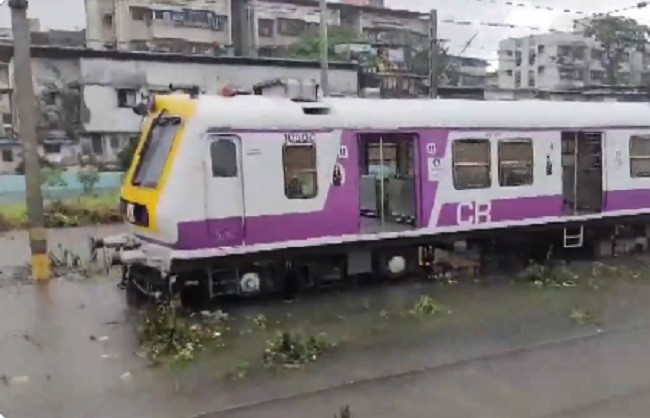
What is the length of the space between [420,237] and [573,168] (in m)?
4.41

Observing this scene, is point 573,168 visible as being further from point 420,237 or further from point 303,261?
point 303,261

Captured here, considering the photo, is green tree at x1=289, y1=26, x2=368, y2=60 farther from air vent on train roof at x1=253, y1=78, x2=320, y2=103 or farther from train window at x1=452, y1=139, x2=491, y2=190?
air vent on train roof at x1=253, y1=78, x2=320, y2=103

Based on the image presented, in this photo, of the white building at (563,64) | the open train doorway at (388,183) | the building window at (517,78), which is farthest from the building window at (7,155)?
the building window at (517,78)

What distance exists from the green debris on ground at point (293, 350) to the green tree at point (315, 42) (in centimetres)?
3731

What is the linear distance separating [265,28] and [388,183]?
40900mm

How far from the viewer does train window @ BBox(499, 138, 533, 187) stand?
12484 millimetres

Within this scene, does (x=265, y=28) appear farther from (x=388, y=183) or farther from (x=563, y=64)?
(x=388, y=183)

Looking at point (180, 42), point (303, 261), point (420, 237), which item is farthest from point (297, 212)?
point (180, 42)

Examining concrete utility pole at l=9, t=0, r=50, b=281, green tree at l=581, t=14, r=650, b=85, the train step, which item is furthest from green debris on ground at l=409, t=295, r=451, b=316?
green tree at l=581, t=14, r=650, b=85

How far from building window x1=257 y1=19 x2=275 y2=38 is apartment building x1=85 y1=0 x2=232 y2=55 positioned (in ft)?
10.1

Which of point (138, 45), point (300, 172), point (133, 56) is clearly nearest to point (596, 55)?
point (138, 45)

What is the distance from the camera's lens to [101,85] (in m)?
31.8

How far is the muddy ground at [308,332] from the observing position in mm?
6895

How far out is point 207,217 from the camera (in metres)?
9.97
